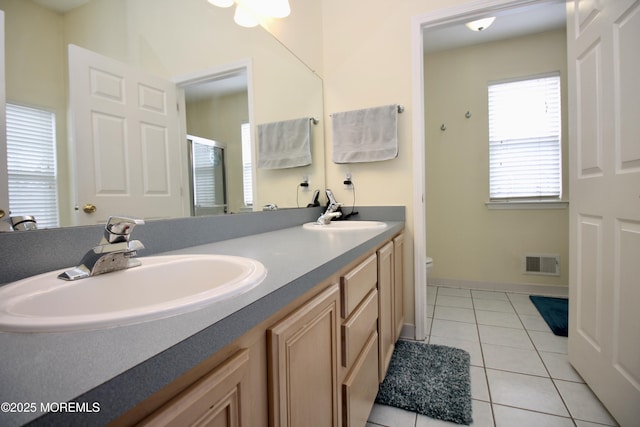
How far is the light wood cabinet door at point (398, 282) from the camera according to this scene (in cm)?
168

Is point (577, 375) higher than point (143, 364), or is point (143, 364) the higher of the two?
point (143, 364)

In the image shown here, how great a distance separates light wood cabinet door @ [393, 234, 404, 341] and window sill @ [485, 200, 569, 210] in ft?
4.92

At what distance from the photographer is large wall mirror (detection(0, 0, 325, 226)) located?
2.22 ft

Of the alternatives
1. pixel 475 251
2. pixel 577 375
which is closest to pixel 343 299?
pixel 577 375

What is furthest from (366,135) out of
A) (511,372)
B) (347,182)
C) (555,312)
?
(555,312)

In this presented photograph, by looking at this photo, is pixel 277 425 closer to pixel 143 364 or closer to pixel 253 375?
pixel 253 375

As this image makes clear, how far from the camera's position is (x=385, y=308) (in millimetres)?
1427

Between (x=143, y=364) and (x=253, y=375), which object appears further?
(x=253, y=375)

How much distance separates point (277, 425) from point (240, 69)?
141 cm

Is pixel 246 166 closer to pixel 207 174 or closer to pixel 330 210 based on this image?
pixel 207 174

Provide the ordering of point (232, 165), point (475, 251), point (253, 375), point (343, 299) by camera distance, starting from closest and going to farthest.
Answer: point (253, 375) < point (343, 299) < point (232, 165) < point (475, 251)

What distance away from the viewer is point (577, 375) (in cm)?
155

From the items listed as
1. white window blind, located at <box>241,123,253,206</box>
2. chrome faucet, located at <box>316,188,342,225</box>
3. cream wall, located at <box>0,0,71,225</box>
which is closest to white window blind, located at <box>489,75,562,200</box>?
chrome faucet, located at <box>316,188,342,225</box>

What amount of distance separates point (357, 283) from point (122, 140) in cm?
84
